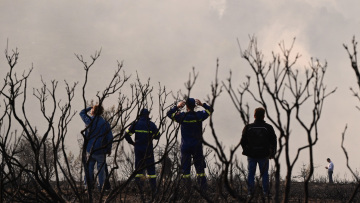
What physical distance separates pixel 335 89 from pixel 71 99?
214 centimetres

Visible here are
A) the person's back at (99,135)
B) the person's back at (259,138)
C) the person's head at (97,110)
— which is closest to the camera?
the person's back at (99,135)

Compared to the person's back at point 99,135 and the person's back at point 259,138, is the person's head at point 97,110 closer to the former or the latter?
the person's back at point 99,135

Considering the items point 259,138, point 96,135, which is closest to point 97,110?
point 96,135

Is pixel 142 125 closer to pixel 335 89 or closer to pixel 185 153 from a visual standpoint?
pixel 185 153

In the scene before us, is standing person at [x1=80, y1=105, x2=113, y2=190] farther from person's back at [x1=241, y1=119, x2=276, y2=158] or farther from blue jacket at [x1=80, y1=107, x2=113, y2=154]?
person's back at [x1=241, y1=119, x2=276, y2=158]

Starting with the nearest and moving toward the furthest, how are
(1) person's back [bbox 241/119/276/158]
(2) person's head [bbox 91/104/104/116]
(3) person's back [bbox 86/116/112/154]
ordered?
(3) person's back [bbox 86/116/112/154], (2) person's head [bbox 91/104/104/116], (1) person's back [bbox 241/119/276/158]

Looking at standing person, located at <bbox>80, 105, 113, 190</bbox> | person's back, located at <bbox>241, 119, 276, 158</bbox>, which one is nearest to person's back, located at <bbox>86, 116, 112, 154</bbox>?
standing person, located at <bbox>80, 105, 113, 190</bbox>

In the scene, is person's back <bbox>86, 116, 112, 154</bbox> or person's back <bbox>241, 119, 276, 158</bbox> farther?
person's back <bbox>241, 119, 276, 158</bbox>

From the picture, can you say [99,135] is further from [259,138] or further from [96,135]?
[259,138]

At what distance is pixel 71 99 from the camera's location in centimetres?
372

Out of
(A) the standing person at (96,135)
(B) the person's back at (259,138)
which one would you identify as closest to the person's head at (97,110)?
(A) the standing person at (96,135)

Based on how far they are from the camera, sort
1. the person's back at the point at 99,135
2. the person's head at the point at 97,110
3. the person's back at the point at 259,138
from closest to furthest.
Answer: the person's back at the point at 99,135 → the person's head at the point at 97,110 → the person's back at the point at 259,138

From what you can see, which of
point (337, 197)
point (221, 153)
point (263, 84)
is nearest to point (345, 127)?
point (263, 84)

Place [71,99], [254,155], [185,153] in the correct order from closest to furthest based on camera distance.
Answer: [71,99]
[254,155]
[185,153]
